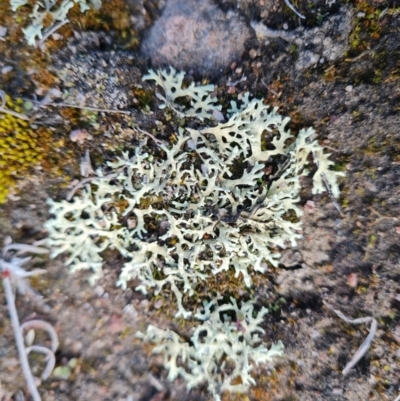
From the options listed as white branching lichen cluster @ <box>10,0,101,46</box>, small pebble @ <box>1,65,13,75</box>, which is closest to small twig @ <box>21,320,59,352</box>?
small pebble @ <box>1,65,13,75</box>

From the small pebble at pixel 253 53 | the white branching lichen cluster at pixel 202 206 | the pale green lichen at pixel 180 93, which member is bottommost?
the white branching lichen cluster at pixel 202 206

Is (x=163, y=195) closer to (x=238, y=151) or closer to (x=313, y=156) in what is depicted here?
(x=238, y=151)

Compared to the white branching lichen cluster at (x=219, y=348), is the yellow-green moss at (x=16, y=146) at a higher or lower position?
higher

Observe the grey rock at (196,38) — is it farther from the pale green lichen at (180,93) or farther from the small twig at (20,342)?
the small twig at (20,342)

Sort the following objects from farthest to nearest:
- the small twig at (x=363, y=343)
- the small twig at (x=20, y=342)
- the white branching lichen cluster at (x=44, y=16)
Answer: the small twig at (x=363, y=343), the small twig at (x=20, y=342), the white branching lichen cluster at (x=44, y=16)

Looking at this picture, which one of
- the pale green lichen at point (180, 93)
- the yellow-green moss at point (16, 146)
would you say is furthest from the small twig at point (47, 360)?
the pale green lichen at point (180, 93)

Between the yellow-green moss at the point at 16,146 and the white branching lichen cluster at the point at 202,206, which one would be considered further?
the white branching lichen cluster at the point at 202,206

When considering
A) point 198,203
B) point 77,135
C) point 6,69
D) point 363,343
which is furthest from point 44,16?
point 363,343

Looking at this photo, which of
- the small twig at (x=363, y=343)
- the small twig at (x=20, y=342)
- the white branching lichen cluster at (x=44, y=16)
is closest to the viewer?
the white branching lichen cluster at (x=44, y=16)
